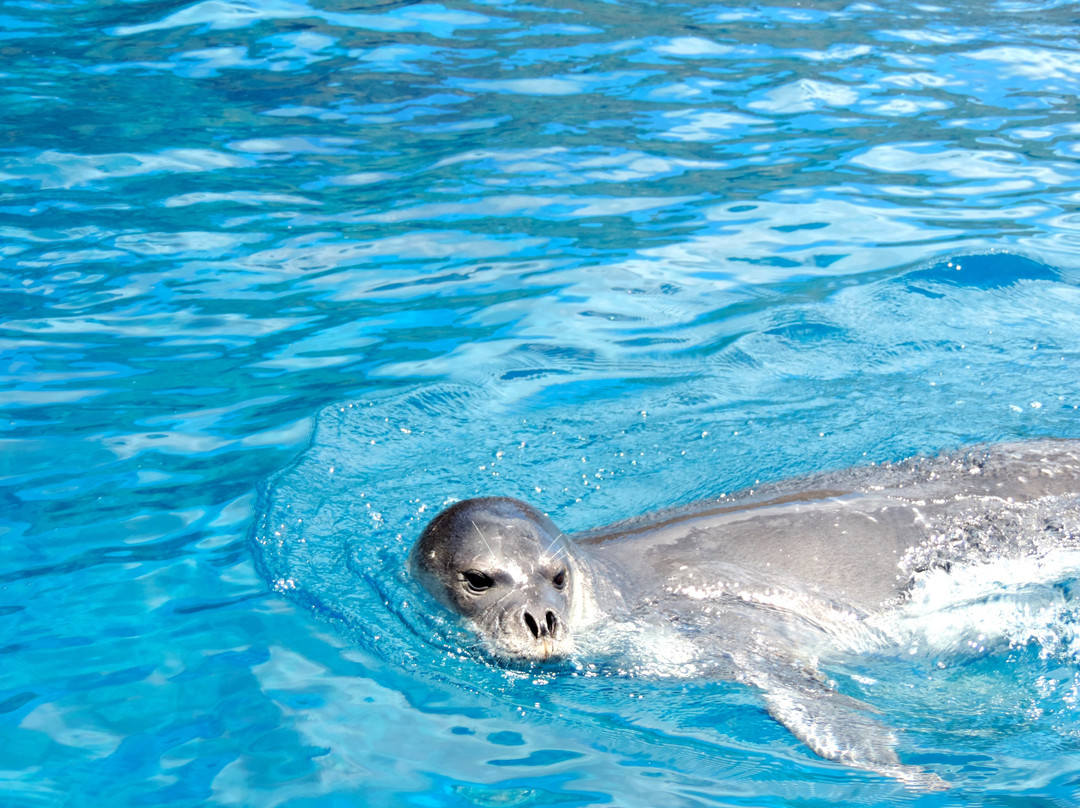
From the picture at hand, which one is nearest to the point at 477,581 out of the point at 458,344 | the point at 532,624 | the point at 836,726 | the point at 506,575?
the point at 506,575

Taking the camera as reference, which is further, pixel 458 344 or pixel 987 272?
pixel 987 272

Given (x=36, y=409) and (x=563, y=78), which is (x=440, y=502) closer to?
(x=36, y=409)

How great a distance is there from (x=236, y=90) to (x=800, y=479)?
8.97 metres

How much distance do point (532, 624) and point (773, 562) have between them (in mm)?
1294

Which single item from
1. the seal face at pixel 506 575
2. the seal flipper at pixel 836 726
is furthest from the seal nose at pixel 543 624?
the seal flipper at pixel 836 726

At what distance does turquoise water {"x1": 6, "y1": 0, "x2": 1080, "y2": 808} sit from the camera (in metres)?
4.32

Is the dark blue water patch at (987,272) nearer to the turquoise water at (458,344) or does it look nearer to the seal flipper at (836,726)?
the turquoise water at (458,344)

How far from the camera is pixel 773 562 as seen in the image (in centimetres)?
522

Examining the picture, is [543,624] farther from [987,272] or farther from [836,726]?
[987,272]

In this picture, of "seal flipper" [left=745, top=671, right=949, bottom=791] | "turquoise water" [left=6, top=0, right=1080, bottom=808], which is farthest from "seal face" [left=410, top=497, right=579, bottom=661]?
"seal flipper" [left=745, top=671, right=949, bottom=791]

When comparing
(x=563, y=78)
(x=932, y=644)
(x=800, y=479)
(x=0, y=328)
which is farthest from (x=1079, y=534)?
(x=563, y=78)

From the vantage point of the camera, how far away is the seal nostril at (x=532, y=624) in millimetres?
4516

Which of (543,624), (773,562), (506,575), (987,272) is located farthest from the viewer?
(987,272)

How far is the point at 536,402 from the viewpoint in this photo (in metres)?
7.28
